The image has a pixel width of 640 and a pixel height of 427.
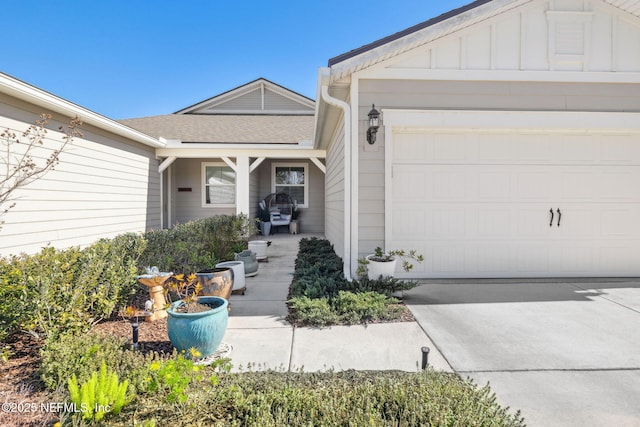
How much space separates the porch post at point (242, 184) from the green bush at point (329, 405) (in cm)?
778

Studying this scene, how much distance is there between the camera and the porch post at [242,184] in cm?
977

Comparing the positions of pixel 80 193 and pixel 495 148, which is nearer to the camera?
pixel 495 148

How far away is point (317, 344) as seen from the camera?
3031mm

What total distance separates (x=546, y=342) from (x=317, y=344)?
2.10 m

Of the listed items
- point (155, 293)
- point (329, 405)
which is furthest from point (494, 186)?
point (155, 293)

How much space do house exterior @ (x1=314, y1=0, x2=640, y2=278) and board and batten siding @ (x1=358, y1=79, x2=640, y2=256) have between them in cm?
1

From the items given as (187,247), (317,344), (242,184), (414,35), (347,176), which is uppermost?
(414,35)

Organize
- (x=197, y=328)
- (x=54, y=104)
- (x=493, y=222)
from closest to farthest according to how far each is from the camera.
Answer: (x=197, y=328)
(x=493, y=222)
(x=54, y=104)

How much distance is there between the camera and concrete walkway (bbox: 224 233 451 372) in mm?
2672

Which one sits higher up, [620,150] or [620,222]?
[620,150]

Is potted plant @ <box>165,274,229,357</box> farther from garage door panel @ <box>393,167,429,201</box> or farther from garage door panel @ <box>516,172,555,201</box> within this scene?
garage door panel @ <box>516,172,555,201</box>

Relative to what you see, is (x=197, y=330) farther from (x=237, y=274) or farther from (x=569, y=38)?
(x=569, y=38)

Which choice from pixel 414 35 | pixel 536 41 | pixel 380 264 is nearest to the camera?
pixel 380 264

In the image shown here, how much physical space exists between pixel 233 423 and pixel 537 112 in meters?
5.50
